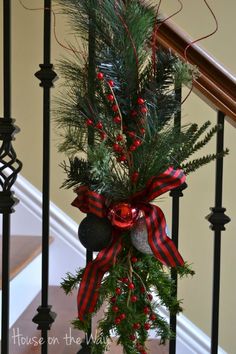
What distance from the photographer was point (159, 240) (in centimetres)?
85

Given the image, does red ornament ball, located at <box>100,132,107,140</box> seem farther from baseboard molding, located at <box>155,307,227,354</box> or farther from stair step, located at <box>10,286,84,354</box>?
baseboard molding, located at <box>155,307,227,354</box>

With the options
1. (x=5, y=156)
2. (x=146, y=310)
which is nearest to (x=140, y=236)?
(x=146, y=310)

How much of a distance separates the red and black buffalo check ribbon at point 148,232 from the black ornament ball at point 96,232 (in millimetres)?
10

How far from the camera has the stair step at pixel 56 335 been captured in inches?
54.1

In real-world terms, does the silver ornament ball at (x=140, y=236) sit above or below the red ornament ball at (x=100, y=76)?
below

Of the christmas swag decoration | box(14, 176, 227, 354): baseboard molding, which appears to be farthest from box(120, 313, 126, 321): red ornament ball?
box(14, 176, 227, 354): baseboard molding

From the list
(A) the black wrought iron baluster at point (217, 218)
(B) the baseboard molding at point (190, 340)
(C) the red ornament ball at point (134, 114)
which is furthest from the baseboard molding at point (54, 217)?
(C) the red ornament ball at point (134, 114)

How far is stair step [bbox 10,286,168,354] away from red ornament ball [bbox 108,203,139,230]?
65 cm

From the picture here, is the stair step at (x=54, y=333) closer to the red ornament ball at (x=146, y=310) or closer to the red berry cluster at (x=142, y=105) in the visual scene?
the red ornament ball at (x=146, y=310)

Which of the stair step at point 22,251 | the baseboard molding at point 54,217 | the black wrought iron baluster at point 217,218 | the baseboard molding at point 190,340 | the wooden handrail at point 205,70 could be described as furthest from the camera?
the baseboard molding at point 190,340

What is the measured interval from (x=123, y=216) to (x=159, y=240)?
0.25 ft

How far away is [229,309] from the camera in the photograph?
2373 mm

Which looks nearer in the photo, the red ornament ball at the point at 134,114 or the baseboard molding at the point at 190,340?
the red ornament ball at the point at 134,114

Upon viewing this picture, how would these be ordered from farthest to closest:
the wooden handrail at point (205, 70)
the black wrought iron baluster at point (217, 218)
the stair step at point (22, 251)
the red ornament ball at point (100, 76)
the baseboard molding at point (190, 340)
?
1. the baseboard molding at point (190, 340)
2. the stair step at point (22, 251)
3. the black wrought iron baluster at point (217, 218)
4. the wooden handrail at point (205, 70)
5. the red ornament ball at point (100, 76)
